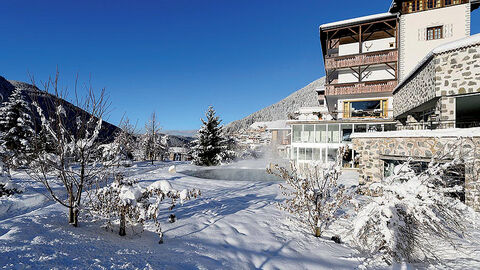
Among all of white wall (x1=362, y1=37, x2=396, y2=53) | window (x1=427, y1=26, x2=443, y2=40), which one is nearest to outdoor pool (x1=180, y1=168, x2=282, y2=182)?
white wall (x1=362, y1=37, x2=396, y2=53)

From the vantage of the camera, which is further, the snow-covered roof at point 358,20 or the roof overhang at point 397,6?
the snow-covered roof at point 358,20

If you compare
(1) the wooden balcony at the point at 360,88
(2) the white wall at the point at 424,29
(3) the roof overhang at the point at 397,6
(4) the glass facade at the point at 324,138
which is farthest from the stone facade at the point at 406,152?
(3) the roof overhang at the point at 397,6

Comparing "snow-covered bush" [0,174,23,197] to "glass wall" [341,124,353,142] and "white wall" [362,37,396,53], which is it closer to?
"glass wall" [341,124,353,142]

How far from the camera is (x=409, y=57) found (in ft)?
52.4

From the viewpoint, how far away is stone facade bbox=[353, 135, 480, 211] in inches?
224

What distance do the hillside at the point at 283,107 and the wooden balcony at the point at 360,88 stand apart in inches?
2679

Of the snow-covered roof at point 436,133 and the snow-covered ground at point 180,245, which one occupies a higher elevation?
the snow-covered roof at point 436,133

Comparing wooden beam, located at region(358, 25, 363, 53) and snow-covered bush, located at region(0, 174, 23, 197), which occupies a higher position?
wooden beam, located at region(358, 25, 363, 53)

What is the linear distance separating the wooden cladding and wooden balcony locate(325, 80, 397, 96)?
570cm

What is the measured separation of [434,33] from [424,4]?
2.37 m

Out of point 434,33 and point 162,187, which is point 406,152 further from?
point 434,33

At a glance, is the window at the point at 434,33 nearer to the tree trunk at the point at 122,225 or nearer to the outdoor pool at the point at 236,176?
the outdoor pool at the point at 236,176

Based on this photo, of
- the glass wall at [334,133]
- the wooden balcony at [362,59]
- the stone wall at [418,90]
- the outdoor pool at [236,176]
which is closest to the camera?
the stone wall at [418,90]

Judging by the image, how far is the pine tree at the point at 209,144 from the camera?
Answer: 69.5ft
